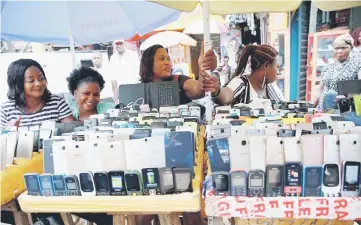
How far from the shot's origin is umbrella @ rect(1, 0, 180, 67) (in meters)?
4.00

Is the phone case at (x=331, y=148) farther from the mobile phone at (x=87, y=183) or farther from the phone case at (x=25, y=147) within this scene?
the phone case at (x=25, y=147)

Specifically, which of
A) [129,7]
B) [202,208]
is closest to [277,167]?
[202,208]

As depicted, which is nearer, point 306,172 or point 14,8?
point 306,172

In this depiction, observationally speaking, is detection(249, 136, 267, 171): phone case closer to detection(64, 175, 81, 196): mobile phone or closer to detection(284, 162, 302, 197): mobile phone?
detection(284, 162, 302, 197): mobile phone

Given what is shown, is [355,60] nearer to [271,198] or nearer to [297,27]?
[271,198]

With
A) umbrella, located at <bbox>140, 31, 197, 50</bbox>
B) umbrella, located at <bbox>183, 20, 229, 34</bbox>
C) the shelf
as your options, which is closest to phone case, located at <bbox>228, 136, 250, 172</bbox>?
the shelf

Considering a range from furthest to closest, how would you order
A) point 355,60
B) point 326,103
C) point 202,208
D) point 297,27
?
point 297,27, point 355,60, point 326,103, point 202,208

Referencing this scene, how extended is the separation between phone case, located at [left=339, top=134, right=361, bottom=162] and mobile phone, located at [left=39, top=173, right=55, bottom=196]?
1233 mm

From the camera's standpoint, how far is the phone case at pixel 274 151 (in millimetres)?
1531

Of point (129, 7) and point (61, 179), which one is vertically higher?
point (129, 7)

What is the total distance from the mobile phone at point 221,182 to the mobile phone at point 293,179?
0.76 feet

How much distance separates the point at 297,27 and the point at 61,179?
6.44 m

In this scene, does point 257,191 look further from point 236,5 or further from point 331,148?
point 236,5

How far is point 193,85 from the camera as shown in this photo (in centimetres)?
321
